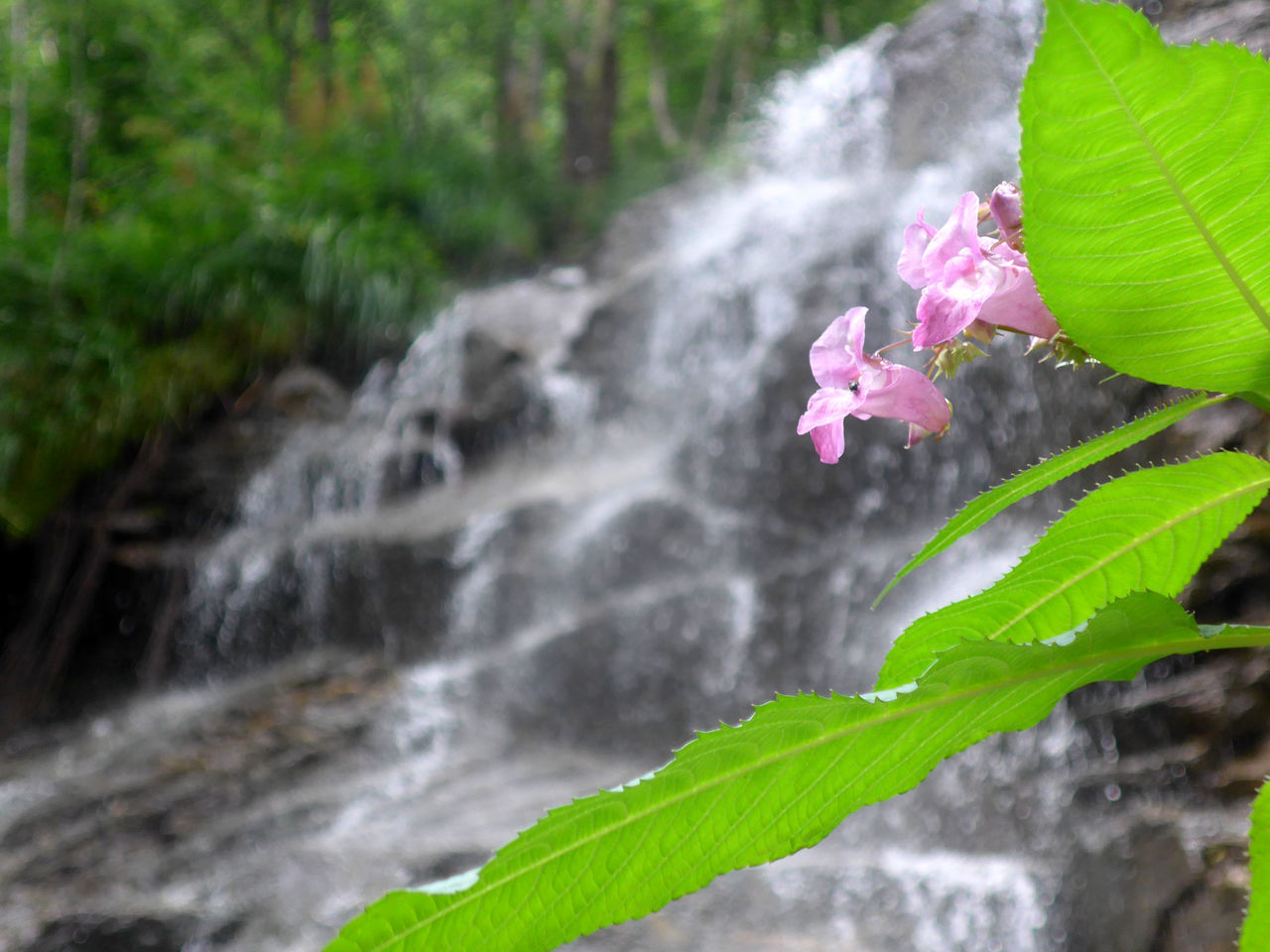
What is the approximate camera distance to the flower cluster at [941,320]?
1.92 feet

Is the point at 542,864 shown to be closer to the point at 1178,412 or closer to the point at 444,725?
the point at 1178,412

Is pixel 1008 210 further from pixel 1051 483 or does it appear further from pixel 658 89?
pixel 658 89

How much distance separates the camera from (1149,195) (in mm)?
489

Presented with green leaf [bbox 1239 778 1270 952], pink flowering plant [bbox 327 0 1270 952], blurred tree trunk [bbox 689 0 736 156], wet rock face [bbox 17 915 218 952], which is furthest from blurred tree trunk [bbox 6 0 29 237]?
green leaf [bbox 1239 778 1270 952]

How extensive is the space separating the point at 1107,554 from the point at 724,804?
0.95 ft

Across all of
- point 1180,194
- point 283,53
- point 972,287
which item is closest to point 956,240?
point 972,287

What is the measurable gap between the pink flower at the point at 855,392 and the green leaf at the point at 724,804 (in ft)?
0.63

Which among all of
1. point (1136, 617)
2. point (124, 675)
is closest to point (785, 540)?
point (124, 675)

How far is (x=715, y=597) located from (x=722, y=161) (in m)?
6.64

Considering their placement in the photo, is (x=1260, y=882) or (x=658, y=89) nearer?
(x=1260, y=882)

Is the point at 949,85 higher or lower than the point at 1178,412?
higher

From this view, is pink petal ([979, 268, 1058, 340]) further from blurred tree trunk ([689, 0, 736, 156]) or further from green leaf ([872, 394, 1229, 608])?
blurred tree trunk ([689, 0, 736, 156])

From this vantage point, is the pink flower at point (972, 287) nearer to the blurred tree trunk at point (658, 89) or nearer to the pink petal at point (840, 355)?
the pink petal at point (840, 355)

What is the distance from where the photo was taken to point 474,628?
5.17 meters
